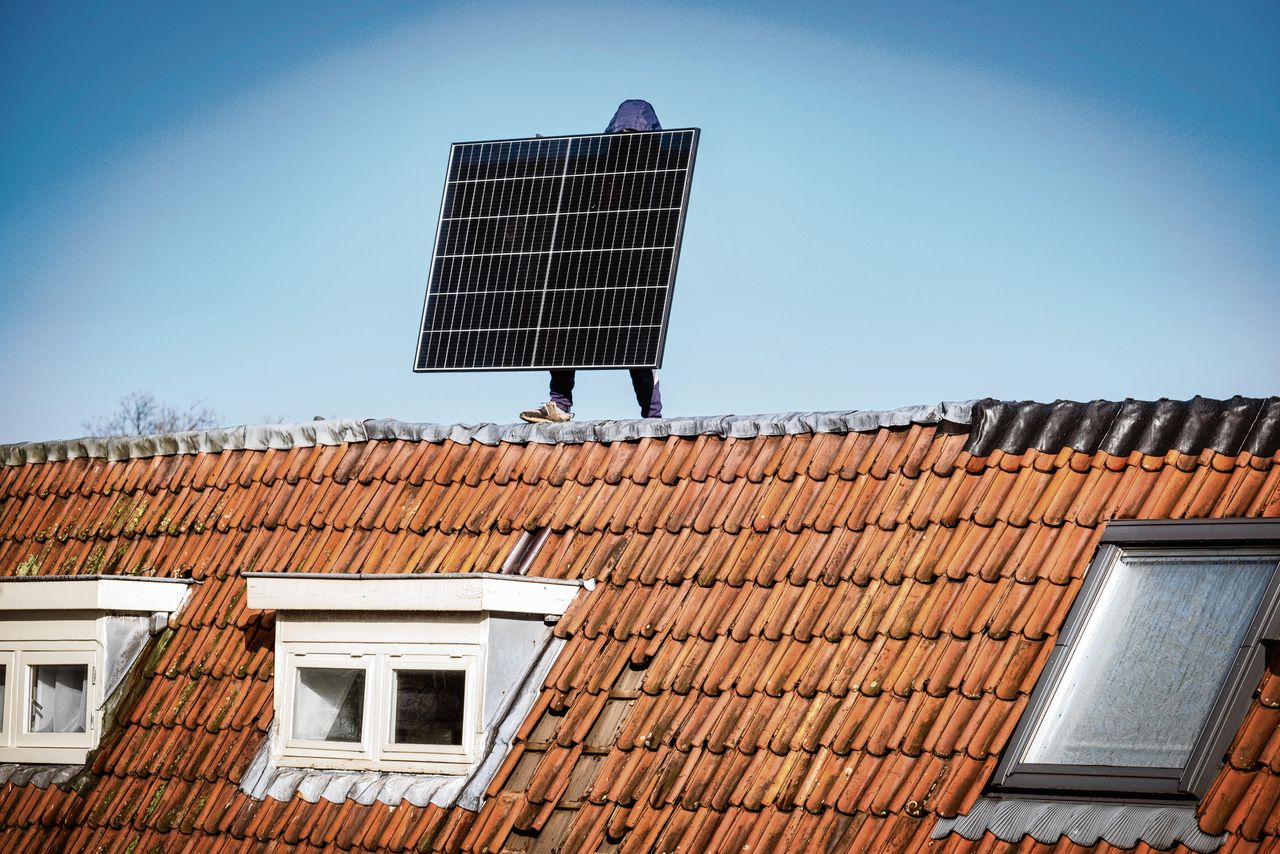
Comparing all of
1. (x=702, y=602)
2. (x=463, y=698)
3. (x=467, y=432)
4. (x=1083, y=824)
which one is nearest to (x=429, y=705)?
(x=463, y=698)

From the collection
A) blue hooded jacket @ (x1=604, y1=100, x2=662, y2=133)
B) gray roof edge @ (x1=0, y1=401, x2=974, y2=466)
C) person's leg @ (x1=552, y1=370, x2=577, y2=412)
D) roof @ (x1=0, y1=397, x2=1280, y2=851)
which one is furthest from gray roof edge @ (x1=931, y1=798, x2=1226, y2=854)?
blue hooded jacket @ (x1=604, y1=100, x2=662, y2=133)

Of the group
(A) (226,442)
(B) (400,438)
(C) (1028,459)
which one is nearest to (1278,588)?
(C) (1028,459)

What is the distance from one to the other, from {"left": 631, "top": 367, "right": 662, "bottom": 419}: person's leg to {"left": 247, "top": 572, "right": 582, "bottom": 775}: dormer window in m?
3.29

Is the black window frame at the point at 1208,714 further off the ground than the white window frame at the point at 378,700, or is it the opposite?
the black window frame at the point at 1208,714

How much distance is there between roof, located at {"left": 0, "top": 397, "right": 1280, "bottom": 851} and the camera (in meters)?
8.77

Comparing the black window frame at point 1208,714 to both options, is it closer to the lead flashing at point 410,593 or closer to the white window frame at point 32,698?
Answer: the lead flashing at point 410,593

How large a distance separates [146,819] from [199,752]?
50cm

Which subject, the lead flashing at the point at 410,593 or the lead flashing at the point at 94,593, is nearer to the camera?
the lead flashing at the point at 410,593

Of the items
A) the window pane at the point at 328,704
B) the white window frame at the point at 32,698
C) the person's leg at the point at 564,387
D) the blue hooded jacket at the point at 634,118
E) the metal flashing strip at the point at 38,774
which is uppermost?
the blue hooded jacket at the point at 634,118

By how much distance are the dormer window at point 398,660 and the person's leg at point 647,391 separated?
3294 millimetres

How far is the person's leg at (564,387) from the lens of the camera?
1362cm

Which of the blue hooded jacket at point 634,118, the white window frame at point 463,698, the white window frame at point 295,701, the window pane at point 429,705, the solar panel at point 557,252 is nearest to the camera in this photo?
the white window frame at point 463,698

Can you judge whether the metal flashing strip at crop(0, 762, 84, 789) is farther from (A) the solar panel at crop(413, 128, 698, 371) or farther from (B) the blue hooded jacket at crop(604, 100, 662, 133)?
(B) the blue hooded jacket at crop(604, 100, 662, 133)

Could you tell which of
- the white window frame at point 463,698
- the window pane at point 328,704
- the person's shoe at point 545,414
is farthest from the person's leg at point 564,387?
the white window frame at point 463,698
